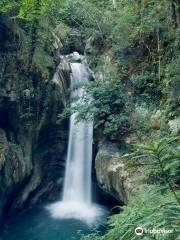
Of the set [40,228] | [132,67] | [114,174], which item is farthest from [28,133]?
[132,67]

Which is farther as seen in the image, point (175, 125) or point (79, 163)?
point (79, 163)

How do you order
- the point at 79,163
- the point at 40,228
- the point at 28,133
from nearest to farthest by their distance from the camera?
the point at 40,228, the point at 28,133, the point at 79,163

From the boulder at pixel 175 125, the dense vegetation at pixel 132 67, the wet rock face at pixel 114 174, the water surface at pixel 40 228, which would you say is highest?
the dense vegetation at pixel 132 67

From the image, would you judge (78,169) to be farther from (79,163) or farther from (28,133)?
(28,133)

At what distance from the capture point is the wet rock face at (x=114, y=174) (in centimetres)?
919

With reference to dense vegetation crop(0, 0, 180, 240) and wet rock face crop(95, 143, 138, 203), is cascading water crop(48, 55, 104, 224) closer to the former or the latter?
dense vegetation crop(0, 0, 180, 240)

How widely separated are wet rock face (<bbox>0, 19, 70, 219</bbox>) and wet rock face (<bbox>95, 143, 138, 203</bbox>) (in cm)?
284

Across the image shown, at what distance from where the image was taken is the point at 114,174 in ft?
32.4

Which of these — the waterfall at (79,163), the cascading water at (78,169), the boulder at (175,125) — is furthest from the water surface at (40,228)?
the boulder at (175,125)

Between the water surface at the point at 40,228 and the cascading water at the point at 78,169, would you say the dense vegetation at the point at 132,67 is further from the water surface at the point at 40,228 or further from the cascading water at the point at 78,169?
the water surface at the point at 40,228

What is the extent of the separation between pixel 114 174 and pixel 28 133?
406 cm

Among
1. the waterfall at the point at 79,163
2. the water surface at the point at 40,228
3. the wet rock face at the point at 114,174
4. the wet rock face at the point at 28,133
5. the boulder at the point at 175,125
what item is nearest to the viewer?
the boulder at the point at 175,125

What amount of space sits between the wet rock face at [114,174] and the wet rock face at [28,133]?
2.84 metres

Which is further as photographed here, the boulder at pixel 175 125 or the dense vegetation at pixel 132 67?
the dense vegetation at pixel 132 67
